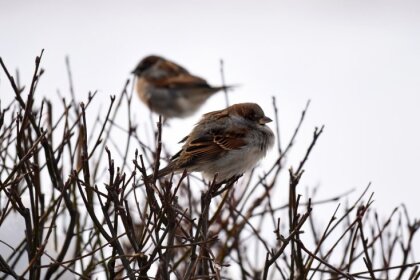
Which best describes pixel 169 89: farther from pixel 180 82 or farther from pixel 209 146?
pixel 209 146

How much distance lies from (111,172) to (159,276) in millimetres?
505

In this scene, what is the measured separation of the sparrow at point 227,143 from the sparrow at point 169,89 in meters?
4.96

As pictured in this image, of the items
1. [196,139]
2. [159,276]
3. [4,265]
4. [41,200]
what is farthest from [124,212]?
[196,139]

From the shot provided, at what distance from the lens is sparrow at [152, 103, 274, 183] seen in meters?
5.35

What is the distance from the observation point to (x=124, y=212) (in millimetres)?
2635

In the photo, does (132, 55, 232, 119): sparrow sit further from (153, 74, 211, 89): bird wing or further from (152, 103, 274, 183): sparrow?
(152, 103, 274, 183): sparrow

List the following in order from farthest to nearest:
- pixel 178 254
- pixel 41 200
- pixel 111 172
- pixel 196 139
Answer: pixel 196 139, pixel 178 254, pixel 41 200, pixel 111 172

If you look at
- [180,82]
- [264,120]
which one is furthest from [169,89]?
[264,120]

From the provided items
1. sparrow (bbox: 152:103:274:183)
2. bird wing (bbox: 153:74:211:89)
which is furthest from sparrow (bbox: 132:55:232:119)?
sparrow (bbox: 152:103:274:183)

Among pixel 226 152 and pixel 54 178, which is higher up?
pixel 226 152

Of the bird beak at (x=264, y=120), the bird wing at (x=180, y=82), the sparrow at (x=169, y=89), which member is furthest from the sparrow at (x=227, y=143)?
the bird wing at (x=180, y=82)

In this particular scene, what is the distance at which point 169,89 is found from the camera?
10922mm

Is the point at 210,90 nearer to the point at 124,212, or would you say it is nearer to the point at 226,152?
the point at 226,152

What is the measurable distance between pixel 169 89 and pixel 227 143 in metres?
5.55
